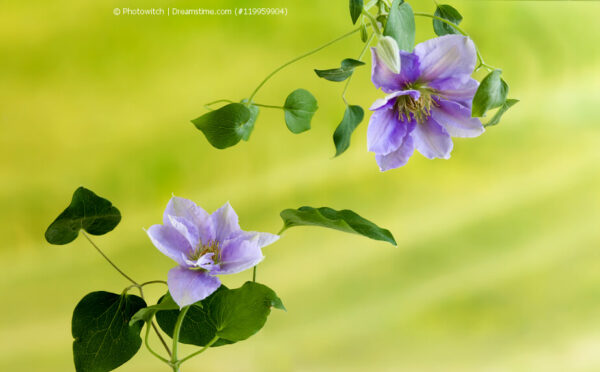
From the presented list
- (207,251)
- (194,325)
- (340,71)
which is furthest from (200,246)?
(340,71)

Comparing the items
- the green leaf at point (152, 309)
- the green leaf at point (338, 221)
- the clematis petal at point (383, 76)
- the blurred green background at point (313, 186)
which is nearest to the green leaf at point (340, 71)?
the clematis petal at point (383, 76)

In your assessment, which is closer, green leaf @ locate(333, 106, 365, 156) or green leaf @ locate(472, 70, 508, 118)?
green leaf @ locate(472, 70, 508, 118)

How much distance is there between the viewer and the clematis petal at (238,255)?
570mm

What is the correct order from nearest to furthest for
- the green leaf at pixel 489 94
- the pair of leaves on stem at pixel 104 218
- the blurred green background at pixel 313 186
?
the green leaf at pixel 489 94 < the pair of leaves on stem at pixel 104 218 < the blurred green background at pixel 313 186

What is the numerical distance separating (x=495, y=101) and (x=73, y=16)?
68 centimetres

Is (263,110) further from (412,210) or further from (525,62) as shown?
(525,62)

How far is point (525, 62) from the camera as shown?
1.12 metres

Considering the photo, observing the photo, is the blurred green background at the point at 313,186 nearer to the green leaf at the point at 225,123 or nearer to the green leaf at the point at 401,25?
the green leaf at the point at 225,123

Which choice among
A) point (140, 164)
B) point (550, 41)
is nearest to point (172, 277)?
point (140, 164)

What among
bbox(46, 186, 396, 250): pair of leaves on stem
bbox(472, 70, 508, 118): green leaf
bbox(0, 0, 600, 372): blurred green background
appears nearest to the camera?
bbox(472, 70, 508, 118): green leaf

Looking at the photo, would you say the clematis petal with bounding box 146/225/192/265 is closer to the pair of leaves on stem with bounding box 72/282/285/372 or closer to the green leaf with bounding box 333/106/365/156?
the pair of leaves on stem with bounding box 72/282/285/372

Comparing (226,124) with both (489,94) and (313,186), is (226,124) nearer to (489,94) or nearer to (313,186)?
(489,94)

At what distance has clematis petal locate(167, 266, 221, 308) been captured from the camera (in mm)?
556

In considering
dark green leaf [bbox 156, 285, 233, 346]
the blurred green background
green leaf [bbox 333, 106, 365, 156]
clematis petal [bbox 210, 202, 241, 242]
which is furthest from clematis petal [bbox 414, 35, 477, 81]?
the blurred green background
